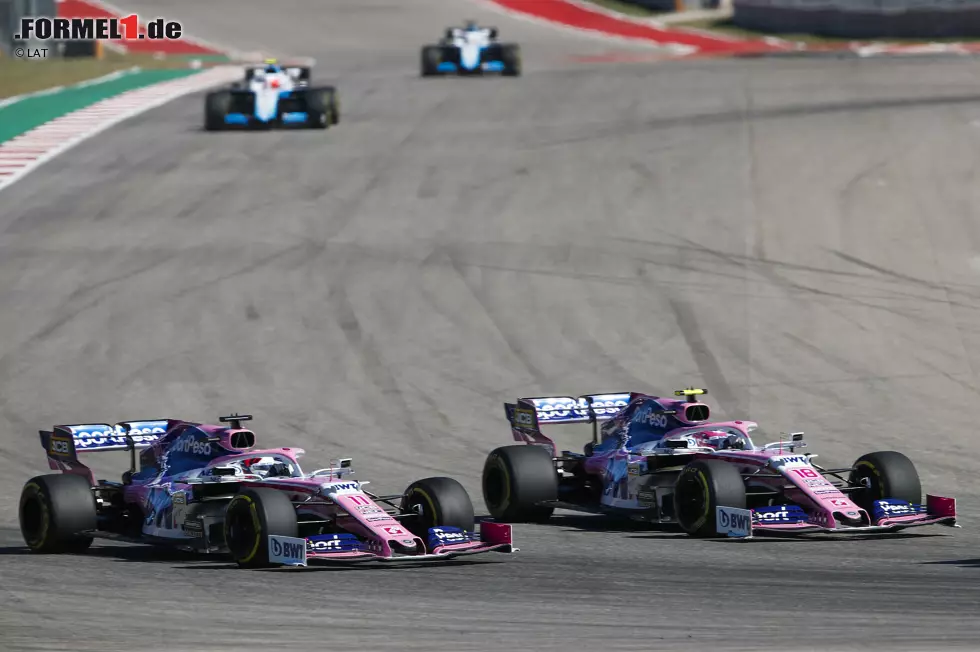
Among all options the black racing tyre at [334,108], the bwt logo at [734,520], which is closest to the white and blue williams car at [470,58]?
the black racing tyre at [334,108]

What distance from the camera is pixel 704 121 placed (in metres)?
41.4

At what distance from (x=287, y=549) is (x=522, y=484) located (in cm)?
462

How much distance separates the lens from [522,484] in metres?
19.4

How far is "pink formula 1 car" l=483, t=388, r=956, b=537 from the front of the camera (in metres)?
17.4

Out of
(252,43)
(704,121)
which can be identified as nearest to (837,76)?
(704,121)

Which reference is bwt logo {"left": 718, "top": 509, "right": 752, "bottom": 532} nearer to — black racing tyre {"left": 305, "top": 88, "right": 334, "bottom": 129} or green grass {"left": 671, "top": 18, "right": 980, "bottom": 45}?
black racing tyre {"left": 305, "top": 88, "right": 334, "bottom": 129}

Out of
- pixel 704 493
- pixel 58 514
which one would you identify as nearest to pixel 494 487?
pixel 704 493

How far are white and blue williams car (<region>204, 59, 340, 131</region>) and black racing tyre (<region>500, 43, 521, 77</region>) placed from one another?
9.50 meters

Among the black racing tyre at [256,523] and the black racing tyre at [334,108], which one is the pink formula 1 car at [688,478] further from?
the black racing tyre at [334,108]

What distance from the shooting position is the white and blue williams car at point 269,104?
42125mm

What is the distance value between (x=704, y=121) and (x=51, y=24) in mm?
28606

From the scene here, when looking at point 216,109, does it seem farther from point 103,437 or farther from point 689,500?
point 689,500

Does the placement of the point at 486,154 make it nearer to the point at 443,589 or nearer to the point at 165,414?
the point at 165,414

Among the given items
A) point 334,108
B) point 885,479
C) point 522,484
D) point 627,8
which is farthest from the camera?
point 627,8
